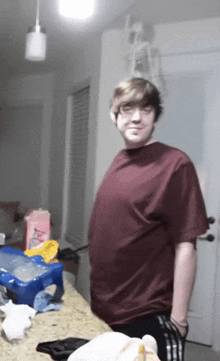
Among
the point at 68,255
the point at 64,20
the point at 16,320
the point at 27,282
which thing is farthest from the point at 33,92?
the point at 16,320

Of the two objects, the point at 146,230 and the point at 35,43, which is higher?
the point at 35,43

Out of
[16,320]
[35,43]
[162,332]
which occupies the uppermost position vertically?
[35,43]

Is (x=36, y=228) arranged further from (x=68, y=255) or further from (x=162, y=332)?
(x=162, y=332)

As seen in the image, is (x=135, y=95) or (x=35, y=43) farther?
(x=35, y=43)

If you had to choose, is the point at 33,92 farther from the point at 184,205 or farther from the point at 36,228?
the point at 184,205

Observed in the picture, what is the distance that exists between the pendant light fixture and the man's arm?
0.79 m

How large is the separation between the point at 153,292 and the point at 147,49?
962mm

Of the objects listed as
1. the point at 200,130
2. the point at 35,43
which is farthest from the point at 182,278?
the point at 200,130

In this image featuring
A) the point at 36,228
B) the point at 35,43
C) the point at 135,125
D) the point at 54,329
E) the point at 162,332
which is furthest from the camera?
the point at 35,43

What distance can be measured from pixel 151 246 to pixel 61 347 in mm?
382

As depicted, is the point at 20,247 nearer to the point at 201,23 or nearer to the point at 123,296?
the point at 123,296

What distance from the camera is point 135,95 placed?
1027 mm

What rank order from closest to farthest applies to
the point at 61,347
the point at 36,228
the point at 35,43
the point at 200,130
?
the point at 61,347 → the point at 36,228 → the point at 35,43 → the point at 200,130

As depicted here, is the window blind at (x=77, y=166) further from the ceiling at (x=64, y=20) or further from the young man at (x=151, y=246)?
the young man at (x=151, y=246)
